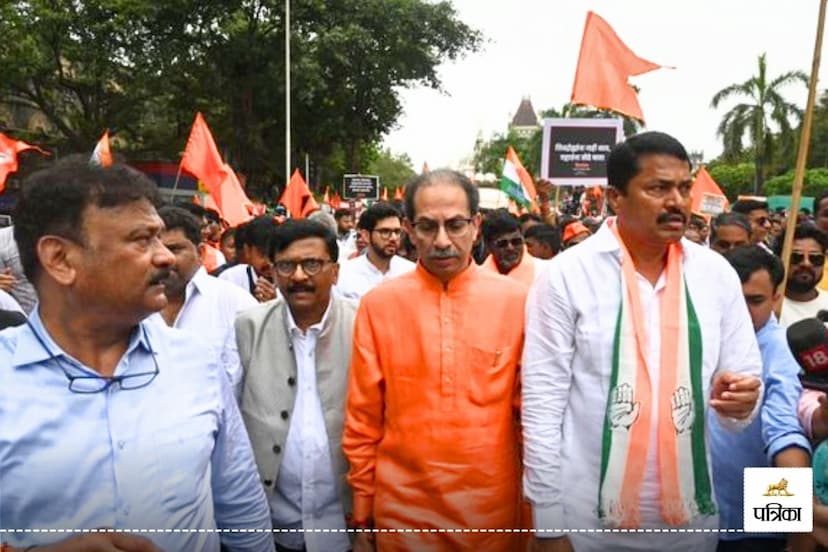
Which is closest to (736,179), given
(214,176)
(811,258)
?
(214,176)

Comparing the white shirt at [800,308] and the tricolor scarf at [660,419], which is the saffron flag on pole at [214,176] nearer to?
the white shirt at [800,308]

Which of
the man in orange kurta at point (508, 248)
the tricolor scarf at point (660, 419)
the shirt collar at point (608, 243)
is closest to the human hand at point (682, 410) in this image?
the tricolor scarf at point (660, 419)

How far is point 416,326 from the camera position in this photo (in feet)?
8.17

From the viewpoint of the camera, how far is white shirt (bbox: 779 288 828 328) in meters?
3.68

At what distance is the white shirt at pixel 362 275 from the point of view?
522cm

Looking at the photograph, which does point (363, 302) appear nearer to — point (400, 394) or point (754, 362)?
point (400, 394)

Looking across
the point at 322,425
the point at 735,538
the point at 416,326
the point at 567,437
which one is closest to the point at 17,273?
the point at 322,425

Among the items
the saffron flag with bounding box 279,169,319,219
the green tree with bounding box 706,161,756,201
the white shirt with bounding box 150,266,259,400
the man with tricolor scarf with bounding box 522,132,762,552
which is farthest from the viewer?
the green tree with bounding box 706,161,756,201

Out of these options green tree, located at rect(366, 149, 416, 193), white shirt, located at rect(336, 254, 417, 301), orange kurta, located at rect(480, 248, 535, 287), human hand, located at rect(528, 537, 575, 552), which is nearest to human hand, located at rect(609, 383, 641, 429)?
human hand, located at rect(528, 537, 575, 552)

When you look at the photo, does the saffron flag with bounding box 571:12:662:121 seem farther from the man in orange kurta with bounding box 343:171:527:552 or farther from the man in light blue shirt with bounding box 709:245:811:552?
the man in orange kurta with bounding box 343:171:527:552

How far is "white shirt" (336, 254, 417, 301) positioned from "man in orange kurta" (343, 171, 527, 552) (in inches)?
104

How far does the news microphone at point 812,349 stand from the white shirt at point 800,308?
64.4 inches

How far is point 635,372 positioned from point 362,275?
331 cm

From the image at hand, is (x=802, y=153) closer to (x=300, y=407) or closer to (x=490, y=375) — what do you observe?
(x=490, y=375)
